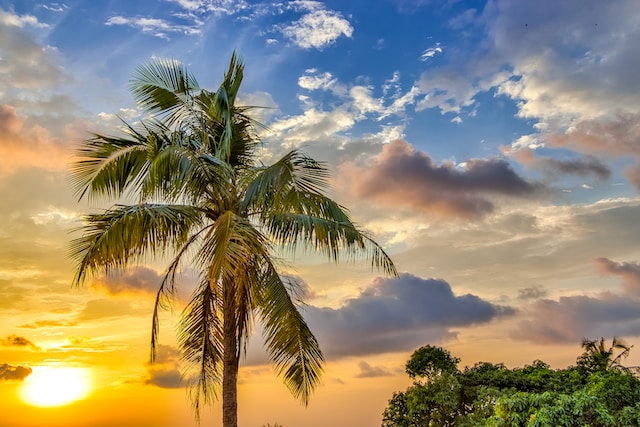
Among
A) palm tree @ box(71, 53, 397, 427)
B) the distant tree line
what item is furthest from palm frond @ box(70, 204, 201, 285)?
the distant tree line

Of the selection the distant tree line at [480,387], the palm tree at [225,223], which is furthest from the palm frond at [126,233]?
the distant tree line at [480,387]

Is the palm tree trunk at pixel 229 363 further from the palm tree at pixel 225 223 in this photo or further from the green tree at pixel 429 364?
the green tree at pixel 429 364

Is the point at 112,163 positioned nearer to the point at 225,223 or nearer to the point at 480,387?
the point at 225,223

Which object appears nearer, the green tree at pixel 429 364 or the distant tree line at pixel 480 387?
the distant tree line at pixel 480 387

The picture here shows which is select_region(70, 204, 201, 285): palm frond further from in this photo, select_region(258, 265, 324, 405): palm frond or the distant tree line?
the distant tree line

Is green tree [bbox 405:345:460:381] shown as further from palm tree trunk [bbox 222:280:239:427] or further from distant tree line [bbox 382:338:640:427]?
palm tree trunk [bbox 222:280:239:427]

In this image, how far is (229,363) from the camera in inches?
552

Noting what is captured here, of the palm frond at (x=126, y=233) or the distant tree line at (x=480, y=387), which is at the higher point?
the palm frond at (x=126, y=233)

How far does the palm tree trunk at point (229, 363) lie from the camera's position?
547 inches

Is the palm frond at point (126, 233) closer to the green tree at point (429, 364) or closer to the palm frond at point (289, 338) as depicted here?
the palm frond at point (289, 338)

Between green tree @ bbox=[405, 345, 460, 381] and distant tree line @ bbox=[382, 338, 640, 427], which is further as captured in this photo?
green tree @ bbox=[405, 345, 460, 381]

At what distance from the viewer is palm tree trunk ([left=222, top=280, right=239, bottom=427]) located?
1389 cm

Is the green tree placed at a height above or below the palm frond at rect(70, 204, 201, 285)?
below

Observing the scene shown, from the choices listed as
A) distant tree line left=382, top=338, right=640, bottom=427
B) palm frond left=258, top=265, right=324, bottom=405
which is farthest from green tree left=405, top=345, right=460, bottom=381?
palm frond left=258, top=265, right=324, bottom=405
